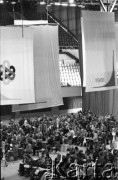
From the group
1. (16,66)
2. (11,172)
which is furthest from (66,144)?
(16,66)

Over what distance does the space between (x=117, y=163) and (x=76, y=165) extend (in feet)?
5.78

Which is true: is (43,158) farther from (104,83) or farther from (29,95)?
(104,83)

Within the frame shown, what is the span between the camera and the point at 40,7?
96.5 feet

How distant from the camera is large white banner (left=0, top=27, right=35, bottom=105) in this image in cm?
1045

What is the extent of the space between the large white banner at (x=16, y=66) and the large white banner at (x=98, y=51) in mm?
2480

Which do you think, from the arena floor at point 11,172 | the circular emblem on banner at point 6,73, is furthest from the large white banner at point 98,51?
the arena floor at point 11,172

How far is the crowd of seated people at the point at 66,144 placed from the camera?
1068 centimetres

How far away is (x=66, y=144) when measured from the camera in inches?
669

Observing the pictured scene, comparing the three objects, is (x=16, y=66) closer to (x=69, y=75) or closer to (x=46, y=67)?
(x=46, y=67)

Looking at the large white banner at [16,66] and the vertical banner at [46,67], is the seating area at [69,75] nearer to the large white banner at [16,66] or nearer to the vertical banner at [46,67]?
the vertical banner at [46,67]

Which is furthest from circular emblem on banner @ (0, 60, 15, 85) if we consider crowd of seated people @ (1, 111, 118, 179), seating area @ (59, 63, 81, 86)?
seating area @ (59, 63, 81, 86)

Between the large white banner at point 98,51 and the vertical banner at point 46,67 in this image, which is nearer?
the vertical banner at point 46,67

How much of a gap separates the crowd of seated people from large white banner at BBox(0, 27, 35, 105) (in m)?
2.27

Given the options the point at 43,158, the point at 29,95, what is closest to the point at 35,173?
the point at 43,158
